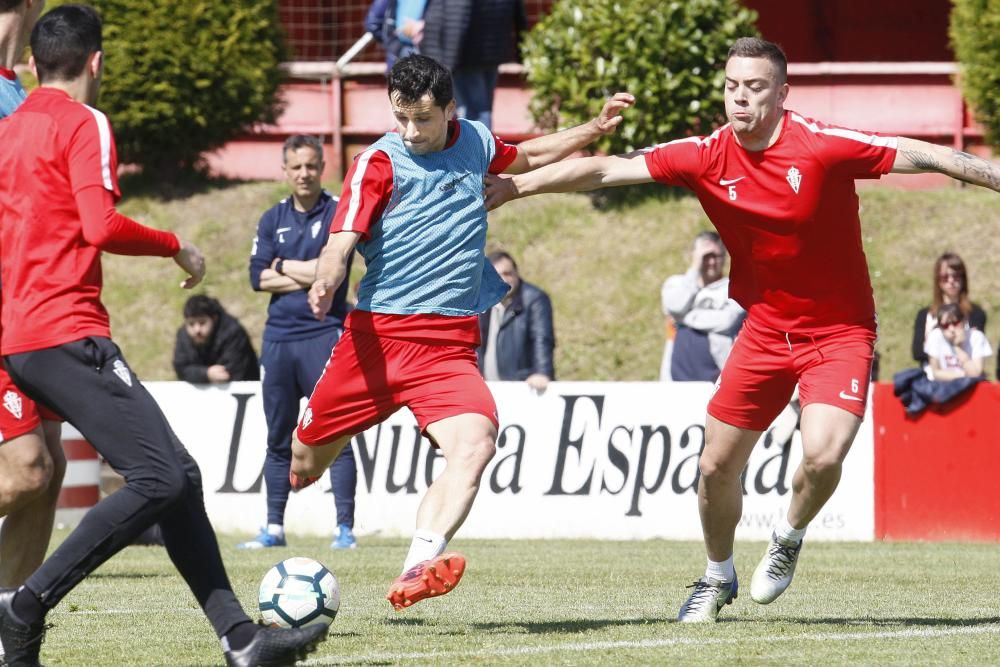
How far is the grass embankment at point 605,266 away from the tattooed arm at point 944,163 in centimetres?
932

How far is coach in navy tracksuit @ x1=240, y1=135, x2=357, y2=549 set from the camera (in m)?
11.6

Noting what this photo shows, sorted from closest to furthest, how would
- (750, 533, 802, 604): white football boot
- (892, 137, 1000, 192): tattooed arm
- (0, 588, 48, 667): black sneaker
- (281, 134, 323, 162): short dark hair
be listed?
(0, 588, 48, 667): black sneaker → (892, 137, 1000, 192): tattooed arm → (750, 533, 802, 604): white football boot → (281, 134, 323, 162): short dark hair

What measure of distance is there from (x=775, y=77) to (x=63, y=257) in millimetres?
3126

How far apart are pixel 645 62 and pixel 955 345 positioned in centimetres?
563

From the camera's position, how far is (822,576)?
985 cm

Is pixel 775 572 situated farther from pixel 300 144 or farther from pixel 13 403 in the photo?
pixel 300 144

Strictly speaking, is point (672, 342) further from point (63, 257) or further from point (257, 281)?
point (63, 257)

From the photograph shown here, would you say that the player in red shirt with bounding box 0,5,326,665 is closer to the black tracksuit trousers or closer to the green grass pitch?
the black tracksuit trousers

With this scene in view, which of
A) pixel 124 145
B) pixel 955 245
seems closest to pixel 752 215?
pixel 955 245

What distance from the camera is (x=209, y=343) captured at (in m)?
14.1

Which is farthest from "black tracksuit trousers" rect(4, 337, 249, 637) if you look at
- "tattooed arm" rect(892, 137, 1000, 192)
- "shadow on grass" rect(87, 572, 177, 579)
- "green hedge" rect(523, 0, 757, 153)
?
"green hedge" rect(523, 0, 757, 153)

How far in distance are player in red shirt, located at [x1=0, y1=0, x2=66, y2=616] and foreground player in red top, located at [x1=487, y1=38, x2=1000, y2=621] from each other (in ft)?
6.84

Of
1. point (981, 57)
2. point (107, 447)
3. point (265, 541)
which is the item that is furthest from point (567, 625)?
point (981, 57)

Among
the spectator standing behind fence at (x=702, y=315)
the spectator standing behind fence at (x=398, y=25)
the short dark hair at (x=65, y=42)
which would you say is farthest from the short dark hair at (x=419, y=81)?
the spectator standing behind fence at (x=398, y=25)
